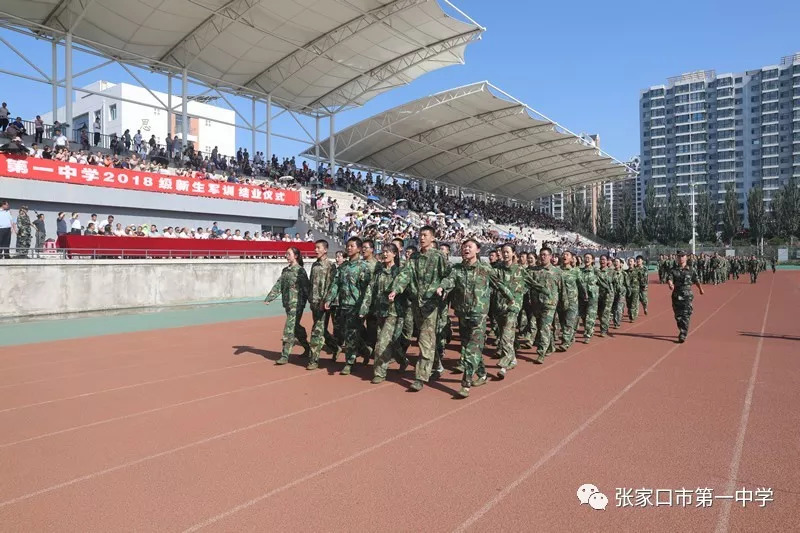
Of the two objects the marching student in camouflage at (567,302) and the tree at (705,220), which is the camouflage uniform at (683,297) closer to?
the marching student in camouflage at (567,302)

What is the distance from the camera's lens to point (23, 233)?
559 inches

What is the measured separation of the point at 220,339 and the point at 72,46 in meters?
20.8

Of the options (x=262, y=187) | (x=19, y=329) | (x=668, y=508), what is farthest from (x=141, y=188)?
(x=668, y=508)

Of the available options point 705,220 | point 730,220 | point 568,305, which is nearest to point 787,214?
point 730,220

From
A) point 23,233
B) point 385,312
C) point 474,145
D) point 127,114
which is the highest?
point 127,114

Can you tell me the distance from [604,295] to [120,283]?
13.5 m

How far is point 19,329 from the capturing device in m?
12.5

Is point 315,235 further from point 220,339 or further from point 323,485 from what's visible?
point 323,485

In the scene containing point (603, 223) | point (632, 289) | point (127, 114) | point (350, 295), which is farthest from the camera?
point (603, 223)

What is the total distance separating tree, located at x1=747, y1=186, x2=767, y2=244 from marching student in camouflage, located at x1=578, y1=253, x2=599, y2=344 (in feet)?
254

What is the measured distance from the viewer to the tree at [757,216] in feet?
246

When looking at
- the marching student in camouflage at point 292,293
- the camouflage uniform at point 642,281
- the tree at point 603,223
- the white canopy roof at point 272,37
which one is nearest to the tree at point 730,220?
the tree at point 603,223

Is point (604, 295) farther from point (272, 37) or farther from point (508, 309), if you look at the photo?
point (272, 37)

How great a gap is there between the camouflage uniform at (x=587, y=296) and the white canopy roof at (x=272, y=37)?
60.9ft
